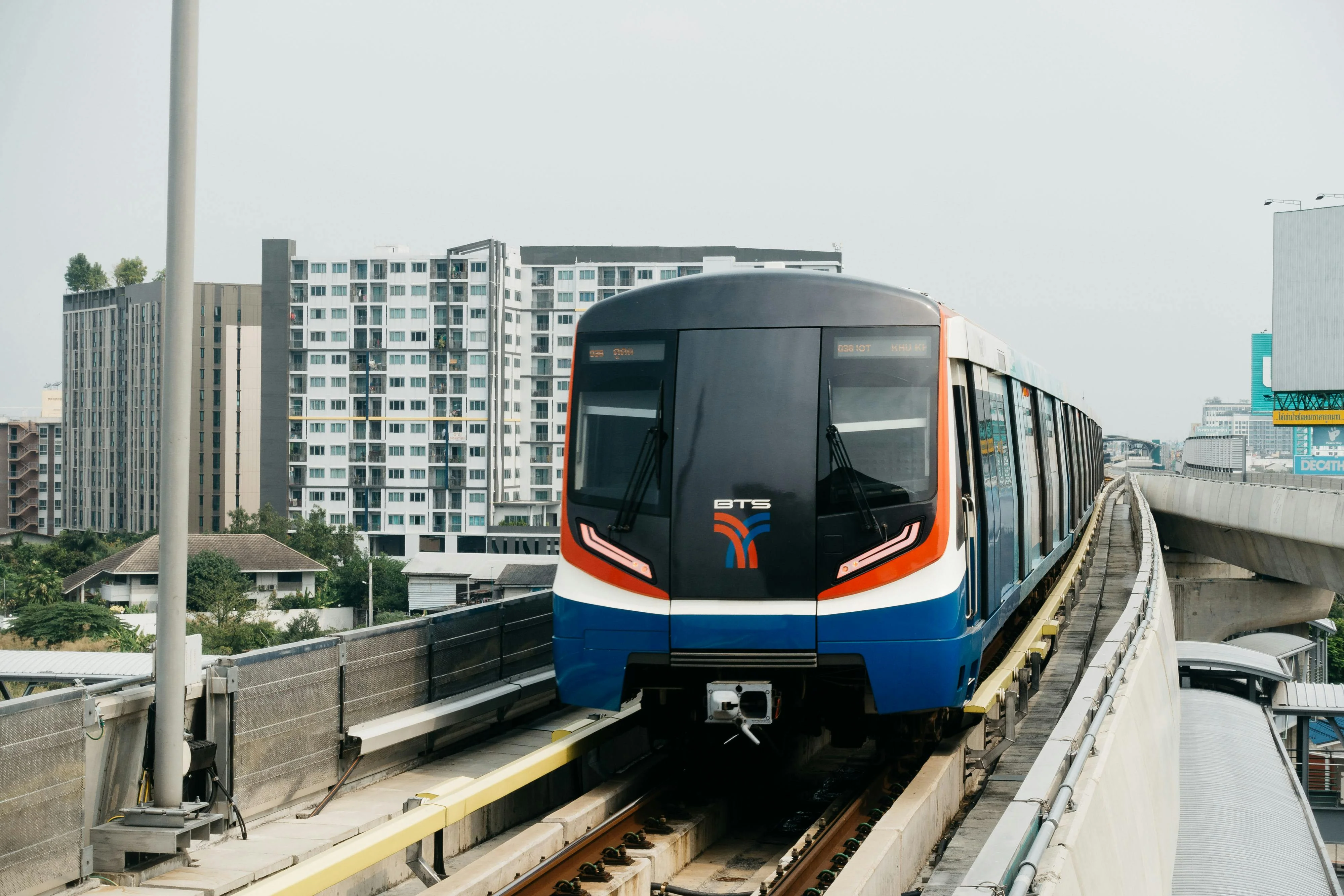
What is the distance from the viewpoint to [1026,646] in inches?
466

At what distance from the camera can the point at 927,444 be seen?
811 centimetres

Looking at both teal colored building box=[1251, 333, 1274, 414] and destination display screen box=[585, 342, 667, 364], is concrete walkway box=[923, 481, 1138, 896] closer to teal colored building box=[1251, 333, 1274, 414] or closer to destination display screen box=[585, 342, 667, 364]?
destination display screen box=[585, 342, 667, 364]

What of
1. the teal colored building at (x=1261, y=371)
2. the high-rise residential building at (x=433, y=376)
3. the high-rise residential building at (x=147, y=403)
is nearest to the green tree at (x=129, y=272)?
the high-rise residential building at (x=147, y=403)

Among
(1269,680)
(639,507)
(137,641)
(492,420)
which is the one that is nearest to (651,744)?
(639,507)

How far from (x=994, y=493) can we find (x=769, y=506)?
2.63m

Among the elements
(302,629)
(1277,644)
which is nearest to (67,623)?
(302,629)

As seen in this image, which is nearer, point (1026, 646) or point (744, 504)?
point (744, 504)

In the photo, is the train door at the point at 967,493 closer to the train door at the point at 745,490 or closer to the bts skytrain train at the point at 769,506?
the bts skytrain train at the point at 769,506

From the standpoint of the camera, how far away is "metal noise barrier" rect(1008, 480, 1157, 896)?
4211mm

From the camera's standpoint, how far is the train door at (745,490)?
26.0ft

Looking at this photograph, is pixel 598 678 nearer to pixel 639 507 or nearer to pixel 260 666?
pixel 639 507

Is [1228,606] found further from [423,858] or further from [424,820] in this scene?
[424,820]

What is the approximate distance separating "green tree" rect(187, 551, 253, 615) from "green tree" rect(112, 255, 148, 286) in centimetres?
4740

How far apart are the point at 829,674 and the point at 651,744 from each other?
2.51 meters
